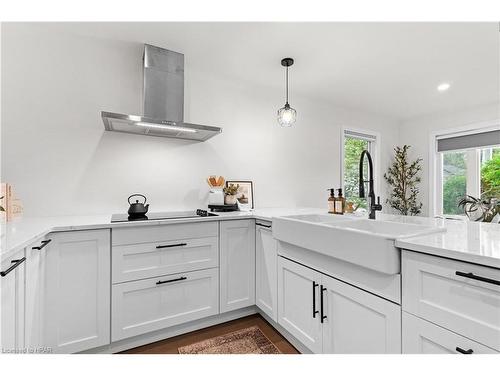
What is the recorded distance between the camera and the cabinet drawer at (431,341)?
0.85 m

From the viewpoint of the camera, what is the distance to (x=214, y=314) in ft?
6.48

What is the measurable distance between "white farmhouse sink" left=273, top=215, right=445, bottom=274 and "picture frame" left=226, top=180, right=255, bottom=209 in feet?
3.14

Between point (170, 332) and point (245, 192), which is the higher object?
point (245, 192)

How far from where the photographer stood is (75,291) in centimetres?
154

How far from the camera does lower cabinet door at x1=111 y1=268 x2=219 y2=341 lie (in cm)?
167

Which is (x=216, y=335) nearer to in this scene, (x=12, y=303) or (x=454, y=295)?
(x=12, y=303)

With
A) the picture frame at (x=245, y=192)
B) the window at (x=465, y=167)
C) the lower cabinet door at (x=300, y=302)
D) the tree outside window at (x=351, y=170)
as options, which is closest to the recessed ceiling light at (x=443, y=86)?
the window at (x=465, y=167)

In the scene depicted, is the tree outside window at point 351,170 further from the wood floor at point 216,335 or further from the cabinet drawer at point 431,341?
the cabinet drawer at point 431,341

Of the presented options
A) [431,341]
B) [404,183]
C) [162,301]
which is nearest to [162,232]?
[162,301]

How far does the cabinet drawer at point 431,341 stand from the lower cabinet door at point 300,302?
1.71 ft

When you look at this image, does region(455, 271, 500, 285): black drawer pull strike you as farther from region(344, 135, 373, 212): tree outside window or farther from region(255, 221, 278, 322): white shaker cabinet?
region(344, 135, 373, 212): tree outside window

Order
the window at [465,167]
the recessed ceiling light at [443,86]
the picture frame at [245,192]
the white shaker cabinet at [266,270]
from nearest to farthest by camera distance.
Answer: the white shaker cabinet at [266,270] → the picture frame at [245,192] → the recessed ceiling light at [443,86] → the window at [465,167]

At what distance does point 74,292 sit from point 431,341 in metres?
1.86
